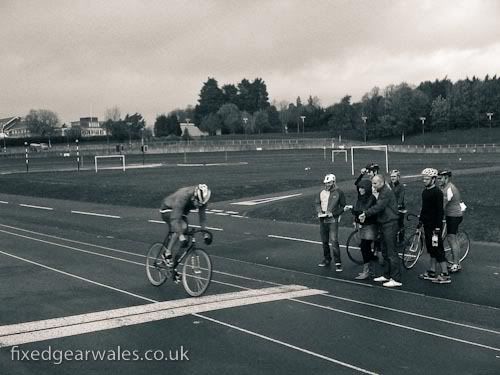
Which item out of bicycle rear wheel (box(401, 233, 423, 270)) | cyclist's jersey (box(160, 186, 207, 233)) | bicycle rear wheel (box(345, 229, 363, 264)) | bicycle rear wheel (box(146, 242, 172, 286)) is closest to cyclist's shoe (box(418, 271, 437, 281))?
bicycle rear wheel (box(401, 233, 423, 270))

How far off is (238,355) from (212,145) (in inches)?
3764

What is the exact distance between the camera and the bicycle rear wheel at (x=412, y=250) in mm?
11992

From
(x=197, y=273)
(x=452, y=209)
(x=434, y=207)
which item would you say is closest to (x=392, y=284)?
(x=434, y=207)

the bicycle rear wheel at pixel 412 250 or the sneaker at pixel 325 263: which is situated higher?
the bicycle rear wheel at pixel 412 250

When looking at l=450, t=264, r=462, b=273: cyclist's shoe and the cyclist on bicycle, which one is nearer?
the cyclist on bicycle

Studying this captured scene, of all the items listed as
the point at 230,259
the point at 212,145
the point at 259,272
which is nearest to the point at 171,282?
the point at 259,272

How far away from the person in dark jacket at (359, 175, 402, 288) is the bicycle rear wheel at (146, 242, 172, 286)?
354 cm

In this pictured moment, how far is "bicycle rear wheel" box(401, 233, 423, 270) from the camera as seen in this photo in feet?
39.3

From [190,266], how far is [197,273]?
20 cm

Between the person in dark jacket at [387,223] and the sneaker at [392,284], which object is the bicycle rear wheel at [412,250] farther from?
the sneaker at [392,284]

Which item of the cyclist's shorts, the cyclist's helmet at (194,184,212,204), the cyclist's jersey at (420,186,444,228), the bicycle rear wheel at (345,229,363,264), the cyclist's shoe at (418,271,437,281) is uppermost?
the cyclist's helmet at (194,184,212,204)

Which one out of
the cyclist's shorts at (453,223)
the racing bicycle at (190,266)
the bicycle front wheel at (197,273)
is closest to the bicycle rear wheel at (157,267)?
the racing bicycle at (190,266)

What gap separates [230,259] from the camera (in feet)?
44.2

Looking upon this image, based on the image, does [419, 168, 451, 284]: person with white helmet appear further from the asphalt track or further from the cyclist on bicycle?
the cyclist on bicycle
